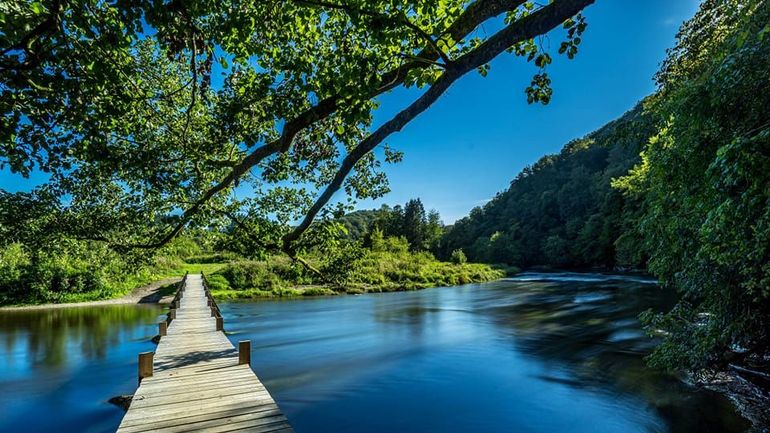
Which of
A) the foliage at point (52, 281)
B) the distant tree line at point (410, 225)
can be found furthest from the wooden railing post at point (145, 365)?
the distant tree line at point (410, 225)

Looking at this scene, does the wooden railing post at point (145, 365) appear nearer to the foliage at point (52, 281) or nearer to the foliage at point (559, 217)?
the foliage at point (52, 281)

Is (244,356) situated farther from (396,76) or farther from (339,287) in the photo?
(339,287)

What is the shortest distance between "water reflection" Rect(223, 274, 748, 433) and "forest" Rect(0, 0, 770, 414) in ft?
5.12

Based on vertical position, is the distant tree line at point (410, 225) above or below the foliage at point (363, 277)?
above

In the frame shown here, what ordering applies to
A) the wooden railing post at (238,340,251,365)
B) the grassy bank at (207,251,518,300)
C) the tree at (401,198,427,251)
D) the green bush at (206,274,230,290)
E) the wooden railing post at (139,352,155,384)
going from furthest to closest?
the tree at (401,198,427,251) < the green bush at (206,274,230,290) < the grassy bank at (207,251,518,300) < the wooden railing post at (238,340,251,365) < the wooden railing post at (139,352,155,384)

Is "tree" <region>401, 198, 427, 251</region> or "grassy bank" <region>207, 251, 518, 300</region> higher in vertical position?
"tree" <region>401, 198, 427, 251</region>

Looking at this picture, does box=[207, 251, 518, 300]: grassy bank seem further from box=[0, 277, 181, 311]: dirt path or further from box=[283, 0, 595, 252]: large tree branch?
box=[283, 0, 595, 252]: large tree branch

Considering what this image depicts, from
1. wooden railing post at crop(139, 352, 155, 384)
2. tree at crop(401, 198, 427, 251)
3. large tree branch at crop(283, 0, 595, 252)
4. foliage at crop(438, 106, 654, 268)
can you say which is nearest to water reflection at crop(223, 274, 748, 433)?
wooden railing post at crop(139, 352, 155, 384)

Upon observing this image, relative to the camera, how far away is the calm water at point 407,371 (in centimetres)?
876

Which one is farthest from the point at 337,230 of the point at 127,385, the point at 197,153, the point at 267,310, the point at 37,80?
the point at 267,310

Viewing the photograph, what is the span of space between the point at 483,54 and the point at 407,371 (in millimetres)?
11286

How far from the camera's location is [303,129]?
6586 millimetres

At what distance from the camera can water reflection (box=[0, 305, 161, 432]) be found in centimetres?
920

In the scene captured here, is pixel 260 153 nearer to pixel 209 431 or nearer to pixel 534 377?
pixel 209 431
